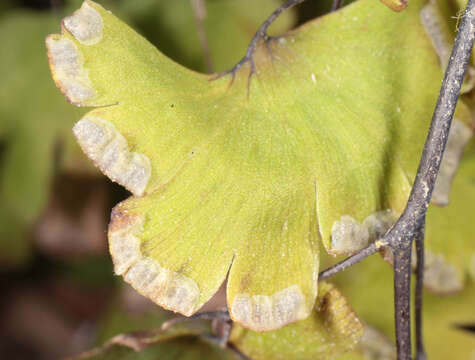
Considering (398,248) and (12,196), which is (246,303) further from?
(12,196)

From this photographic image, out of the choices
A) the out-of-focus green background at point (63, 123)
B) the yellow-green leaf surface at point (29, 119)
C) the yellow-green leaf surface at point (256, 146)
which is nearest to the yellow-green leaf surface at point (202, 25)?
the out-of-focus green background at point (63, 123)

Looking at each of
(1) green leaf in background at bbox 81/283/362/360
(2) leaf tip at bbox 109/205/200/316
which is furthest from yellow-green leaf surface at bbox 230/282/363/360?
(2) leaf tip at bbox 109/205/200/316

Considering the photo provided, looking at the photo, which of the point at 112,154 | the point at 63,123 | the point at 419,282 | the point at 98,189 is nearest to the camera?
the point at 112,154

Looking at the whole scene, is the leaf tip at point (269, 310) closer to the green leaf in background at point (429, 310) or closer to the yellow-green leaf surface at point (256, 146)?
the yellow-green leaf surface at point (256, 146)

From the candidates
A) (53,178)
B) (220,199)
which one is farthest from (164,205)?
(53,178)

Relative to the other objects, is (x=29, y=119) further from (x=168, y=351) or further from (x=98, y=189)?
(x=168, y=351)

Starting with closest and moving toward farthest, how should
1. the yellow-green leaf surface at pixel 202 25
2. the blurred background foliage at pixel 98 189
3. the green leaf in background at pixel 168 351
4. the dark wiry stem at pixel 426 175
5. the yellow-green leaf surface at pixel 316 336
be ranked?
1. the dark wiry stem at pixel 426 175
2. the yellow-green leaf surface at pixel 316 336
3. the green leaf in background at pixel 168 351
4. the blurred background foliage at pixel 98 189
5. the yellow-green leaf surface at pixel 202 25

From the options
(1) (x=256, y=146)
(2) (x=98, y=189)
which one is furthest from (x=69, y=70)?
(2) (x=98, y=189)
